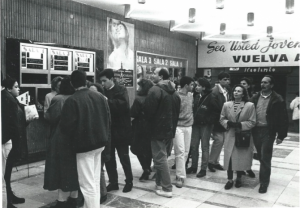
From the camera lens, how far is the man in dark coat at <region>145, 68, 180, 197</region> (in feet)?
13.8

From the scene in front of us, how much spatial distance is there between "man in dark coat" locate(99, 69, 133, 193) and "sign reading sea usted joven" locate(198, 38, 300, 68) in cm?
→ 835

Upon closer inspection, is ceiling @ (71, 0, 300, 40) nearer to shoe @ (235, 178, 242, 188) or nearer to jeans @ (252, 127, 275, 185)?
jeans @ (252, 127, 275, 185)

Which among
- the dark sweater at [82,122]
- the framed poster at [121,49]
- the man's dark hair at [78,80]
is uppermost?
the framed poster at [121,49]

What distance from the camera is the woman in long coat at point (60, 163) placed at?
3.45 m

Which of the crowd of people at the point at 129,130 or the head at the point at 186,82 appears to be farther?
the head at the point at 186,82

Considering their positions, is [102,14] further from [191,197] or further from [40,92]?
[191,197]

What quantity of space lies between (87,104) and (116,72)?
4.97m

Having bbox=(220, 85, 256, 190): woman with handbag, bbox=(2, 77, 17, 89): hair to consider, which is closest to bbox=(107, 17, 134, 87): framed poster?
bbox=(220, 85, 256, 190): woman with handbag

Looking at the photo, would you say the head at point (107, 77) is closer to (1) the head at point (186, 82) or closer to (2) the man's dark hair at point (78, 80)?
(2) the man's dark hair at point (78, 80)

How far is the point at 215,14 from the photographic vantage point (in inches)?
302

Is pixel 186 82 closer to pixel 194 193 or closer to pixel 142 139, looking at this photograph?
pixel 142 139

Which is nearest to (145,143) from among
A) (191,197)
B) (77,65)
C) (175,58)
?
(191,197)

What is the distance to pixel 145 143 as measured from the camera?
511 cm

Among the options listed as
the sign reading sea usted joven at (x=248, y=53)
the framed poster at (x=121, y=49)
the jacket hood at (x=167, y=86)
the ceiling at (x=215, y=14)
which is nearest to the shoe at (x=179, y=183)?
the jacket hood at (x=167, y=86)
